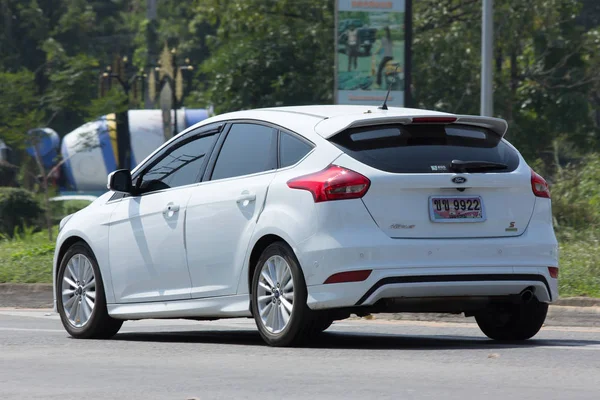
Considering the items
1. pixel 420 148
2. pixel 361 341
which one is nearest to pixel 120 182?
pixel 361 341

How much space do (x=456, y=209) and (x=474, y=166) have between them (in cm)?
34

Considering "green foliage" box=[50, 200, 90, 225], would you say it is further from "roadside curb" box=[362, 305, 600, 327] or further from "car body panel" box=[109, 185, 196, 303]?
"car body panel" box=[109, 185, 196, 303]

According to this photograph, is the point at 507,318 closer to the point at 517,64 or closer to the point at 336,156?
the point at 336,156

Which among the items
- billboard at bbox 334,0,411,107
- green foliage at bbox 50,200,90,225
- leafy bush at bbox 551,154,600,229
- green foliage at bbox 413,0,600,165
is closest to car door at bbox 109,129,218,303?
leafy bush at bbox 551,154,600,229

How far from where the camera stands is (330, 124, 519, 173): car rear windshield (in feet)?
27.7

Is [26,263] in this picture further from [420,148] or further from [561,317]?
[420,148]

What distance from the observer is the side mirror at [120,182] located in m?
9.97

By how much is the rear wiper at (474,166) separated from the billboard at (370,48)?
14214mm

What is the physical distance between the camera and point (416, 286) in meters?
8.23

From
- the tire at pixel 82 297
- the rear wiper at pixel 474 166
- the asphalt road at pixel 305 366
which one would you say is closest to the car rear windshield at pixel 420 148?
the rear wiper at pixel 474 166

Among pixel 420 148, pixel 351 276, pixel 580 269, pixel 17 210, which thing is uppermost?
pixel 420 148

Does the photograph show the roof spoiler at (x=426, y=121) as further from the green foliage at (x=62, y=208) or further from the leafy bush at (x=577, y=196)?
the green foliage at (x=62, y=208)

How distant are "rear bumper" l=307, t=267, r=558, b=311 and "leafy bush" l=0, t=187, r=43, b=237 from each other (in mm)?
20168

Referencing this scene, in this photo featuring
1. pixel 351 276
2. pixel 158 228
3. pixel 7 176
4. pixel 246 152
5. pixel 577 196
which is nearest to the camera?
pixel 351 276
